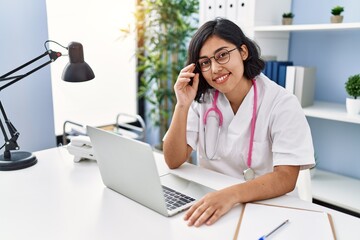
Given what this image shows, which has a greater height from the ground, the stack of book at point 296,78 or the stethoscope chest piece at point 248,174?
the stack of book at point 296,78

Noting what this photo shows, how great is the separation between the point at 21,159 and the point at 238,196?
855 millimetres

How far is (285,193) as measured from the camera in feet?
3.46

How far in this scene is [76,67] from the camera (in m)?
1.26

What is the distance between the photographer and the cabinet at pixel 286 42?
1.73 meters

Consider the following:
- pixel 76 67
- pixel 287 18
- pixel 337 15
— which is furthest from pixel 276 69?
pixel 76 67

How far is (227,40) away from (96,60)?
168 cm

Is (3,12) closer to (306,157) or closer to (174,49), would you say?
(174,49)

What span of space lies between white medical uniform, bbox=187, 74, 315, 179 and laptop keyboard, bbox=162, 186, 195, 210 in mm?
308

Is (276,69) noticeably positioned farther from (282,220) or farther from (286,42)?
(282,220)

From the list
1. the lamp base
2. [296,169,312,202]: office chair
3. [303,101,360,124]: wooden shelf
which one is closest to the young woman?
[296,169,312,202]: office chair

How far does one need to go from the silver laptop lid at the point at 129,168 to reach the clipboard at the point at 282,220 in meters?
0.22

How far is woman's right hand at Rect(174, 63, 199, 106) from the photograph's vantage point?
127 cm

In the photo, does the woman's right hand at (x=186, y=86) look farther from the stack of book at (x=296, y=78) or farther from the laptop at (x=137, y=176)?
the stack of book at (x=296, y=78)

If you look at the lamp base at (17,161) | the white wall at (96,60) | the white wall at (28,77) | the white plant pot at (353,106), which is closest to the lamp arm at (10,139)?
the lamp base at (17,161)
